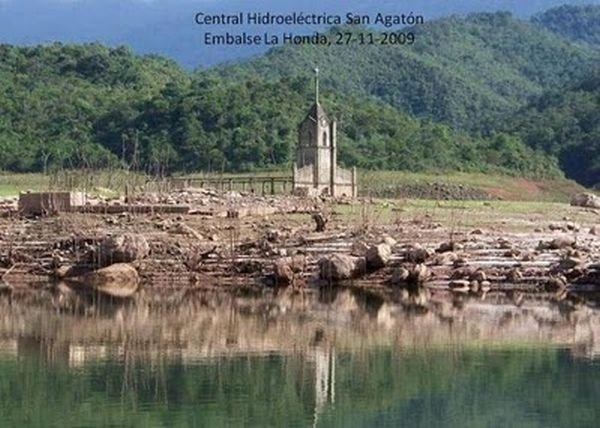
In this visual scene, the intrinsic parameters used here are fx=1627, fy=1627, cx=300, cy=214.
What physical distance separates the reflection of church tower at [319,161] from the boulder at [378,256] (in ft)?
49.5

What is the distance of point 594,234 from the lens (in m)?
37.2

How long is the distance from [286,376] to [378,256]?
35.7ft

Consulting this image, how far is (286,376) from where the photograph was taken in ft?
74.3

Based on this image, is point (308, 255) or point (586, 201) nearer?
point (308, 255)

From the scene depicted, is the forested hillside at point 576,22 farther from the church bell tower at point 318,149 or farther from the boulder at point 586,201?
the church bell tower at point 318,149

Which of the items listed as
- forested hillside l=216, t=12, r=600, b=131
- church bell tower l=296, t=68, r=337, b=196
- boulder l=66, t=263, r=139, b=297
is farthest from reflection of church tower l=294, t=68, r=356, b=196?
forested hillside l=216, t=12, r=600, b=131

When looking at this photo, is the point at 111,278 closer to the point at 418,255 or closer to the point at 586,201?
the point at 418,255

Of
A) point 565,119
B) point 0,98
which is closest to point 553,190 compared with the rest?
point 565,119

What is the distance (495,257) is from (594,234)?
4.25m

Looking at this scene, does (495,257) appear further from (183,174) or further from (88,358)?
(183,174)

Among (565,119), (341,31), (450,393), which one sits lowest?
(450,393)

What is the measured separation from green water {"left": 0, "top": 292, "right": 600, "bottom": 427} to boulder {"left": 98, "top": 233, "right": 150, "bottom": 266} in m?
5.93

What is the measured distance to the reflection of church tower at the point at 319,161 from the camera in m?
49.0

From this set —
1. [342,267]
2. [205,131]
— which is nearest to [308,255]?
[342,267]
